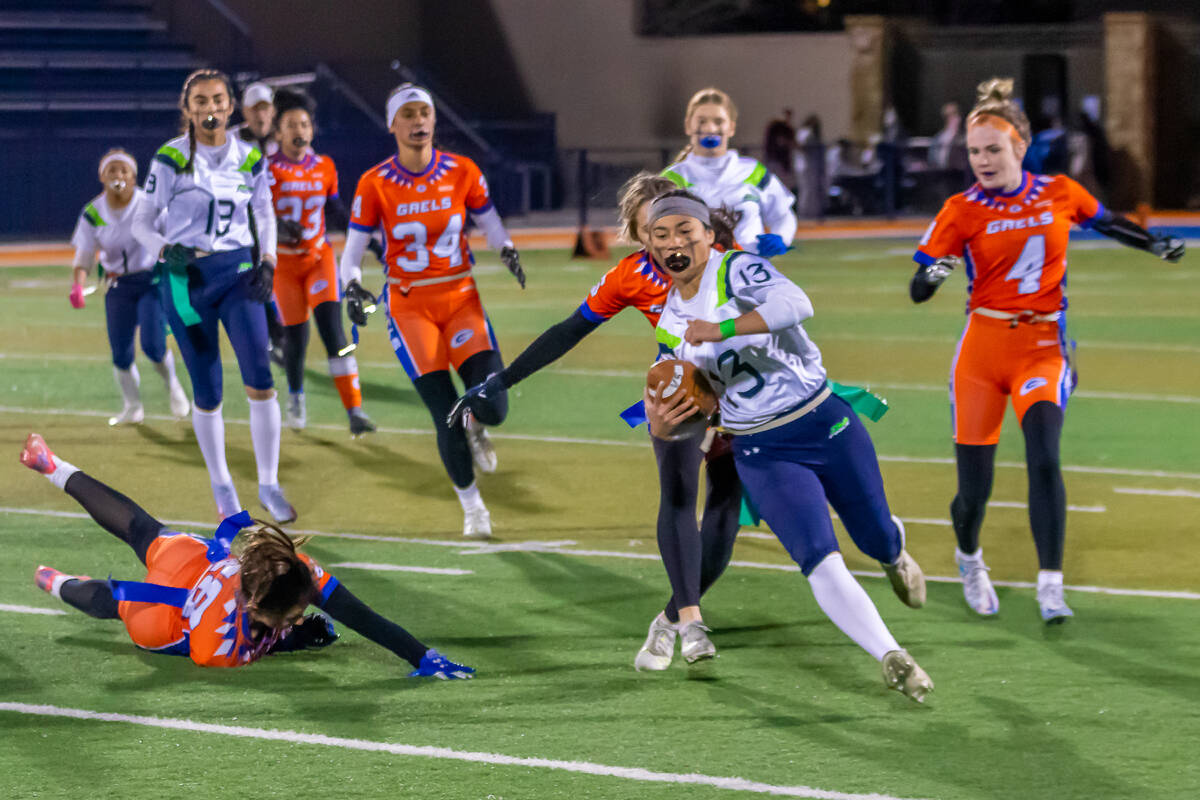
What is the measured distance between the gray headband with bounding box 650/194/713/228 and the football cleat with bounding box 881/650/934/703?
1611 millimetres

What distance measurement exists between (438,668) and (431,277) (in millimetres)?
3015

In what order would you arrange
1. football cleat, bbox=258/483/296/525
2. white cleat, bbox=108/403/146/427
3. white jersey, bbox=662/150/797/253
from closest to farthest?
1. white jersey, bbox=662/150/797/253
2. football cleat, bbox=258/483/296/525
3. white cleat, bbox=108/403/146/427

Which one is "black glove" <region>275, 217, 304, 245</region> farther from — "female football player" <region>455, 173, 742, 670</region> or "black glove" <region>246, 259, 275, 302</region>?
"female football player" <region>455, 173, 742, 670</region>

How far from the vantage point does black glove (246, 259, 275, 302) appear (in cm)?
874

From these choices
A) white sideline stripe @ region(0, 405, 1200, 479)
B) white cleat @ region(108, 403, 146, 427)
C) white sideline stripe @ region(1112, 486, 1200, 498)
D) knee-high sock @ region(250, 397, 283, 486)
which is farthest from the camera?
white cleat @ region(108, 403, 146, 427)

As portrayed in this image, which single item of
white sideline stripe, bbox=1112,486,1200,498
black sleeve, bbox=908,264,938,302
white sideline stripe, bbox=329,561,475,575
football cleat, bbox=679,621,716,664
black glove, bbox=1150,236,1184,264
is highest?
black glove, bbox=1150,236,1184,264

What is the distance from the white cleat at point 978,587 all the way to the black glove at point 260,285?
12.5 feet

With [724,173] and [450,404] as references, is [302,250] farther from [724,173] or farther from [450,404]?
[724,173]

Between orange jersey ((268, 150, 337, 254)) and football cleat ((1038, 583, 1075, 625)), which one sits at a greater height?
orange jersey ((268, 150, 337, 254))

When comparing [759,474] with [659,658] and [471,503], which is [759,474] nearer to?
[659,658]

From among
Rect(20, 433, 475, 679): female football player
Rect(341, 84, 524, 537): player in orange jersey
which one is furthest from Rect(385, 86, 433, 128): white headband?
Rect(20, 433, 475, 679): female football player

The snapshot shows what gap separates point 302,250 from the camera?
38.5 ft

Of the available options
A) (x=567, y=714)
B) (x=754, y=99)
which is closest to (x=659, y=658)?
(x=567, y=714)

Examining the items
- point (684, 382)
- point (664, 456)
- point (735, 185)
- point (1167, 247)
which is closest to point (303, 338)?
point (735, 185)
